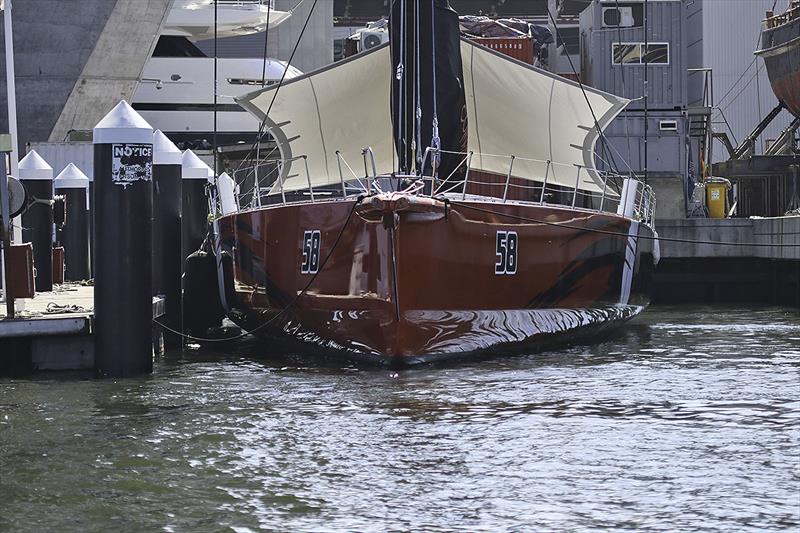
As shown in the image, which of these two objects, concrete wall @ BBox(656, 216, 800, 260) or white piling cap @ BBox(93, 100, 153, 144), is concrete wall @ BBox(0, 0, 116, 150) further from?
white piling cap @ BBox(93, 100, 153, 144)

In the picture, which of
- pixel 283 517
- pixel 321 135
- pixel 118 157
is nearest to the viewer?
pixel 283 517

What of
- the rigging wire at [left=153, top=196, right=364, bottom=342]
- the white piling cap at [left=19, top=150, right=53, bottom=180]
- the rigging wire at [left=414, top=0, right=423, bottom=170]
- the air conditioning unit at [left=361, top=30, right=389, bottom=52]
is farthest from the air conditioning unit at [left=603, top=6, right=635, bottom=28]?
the white piling cap at [left=19, top=150, right=53, bottom=180]

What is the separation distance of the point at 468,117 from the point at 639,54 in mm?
14131

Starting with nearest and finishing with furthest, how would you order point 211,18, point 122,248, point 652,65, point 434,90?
point 122,248, point 434,90, point 652,65, point 211,18

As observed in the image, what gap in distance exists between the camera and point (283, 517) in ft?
24.2

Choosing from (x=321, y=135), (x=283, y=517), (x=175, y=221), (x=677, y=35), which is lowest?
(x=283, y=517)

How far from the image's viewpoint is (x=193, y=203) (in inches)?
752

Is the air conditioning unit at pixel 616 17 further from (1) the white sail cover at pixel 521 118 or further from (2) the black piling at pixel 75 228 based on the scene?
(2) the black piling at pixel 75 228

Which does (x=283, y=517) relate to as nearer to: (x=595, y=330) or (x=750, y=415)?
(x=750, y=415)

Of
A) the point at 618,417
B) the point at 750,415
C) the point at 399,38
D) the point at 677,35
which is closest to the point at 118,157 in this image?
the point at 399,38

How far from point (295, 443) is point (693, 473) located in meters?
2.77

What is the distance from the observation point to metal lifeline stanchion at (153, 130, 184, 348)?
15250mm

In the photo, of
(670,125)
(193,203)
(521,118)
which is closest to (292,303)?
(521,118)

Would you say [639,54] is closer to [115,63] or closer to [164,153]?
[115,63]
